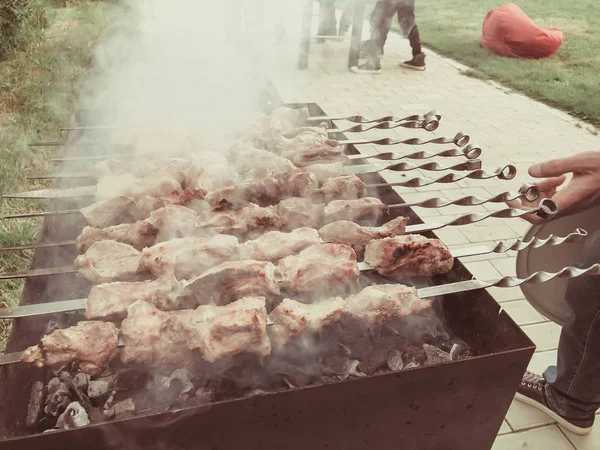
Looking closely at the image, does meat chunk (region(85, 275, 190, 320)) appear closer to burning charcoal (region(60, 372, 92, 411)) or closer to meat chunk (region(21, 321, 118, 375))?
meat chunk (region(21, 321, 118, 375))

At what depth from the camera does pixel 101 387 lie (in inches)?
80.2

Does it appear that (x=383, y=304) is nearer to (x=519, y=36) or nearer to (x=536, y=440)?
(x=536, y=440)

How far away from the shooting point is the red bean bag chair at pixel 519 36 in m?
10.3

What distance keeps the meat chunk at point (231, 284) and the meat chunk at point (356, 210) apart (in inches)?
27.7

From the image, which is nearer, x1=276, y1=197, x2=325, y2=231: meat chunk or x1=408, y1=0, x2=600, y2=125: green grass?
x1=276, y1=197, x2=325, y2=231: meat chunk

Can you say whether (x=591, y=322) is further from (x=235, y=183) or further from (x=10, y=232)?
(x=10, y=232)

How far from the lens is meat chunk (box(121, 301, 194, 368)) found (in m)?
1.95

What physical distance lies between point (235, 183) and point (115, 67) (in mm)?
4534

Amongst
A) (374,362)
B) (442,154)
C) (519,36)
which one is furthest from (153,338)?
(519,36)

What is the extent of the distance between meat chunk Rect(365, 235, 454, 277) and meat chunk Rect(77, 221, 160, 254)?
1128 mm

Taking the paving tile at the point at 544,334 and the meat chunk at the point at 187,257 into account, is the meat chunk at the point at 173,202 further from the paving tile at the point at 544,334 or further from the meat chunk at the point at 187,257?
the paving tile at the point at 544,334

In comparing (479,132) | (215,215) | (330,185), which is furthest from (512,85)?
(215,215)

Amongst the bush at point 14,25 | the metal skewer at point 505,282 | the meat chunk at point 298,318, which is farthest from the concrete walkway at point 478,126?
the bush at point 14,25

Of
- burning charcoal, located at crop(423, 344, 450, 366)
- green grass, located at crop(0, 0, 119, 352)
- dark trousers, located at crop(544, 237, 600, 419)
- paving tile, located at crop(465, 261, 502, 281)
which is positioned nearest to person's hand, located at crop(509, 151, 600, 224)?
dark trousers, located at crop(544, 237, 600, 419)
